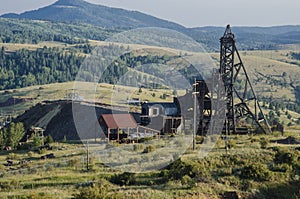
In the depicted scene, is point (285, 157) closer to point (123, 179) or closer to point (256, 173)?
point (256, 173)

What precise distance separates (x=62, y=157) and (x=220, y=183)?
12954mm

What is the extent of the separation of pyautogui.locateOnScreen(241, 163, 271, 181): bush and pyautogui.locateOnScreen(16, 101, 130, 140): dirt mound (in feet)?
86.7

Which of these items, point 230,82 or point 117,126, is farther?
point 230,82

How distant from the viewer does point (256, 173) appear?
24.0m

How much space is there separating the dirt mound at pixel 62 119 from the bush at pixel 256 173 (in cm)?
2643

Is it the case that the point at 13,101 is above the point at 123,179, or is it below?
below

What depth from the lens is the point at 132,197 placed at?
20.0 meters

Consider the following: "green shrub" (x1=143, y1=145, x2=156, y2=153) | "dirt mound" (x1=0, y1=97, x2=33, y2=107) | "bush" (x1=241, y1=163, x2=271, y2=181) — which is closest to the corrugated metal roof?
"green shrub" (x1=143, y1=145, x2=156, y2=153)

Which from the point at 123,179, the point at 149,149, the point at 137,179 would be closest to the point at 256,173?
the point at 137,179

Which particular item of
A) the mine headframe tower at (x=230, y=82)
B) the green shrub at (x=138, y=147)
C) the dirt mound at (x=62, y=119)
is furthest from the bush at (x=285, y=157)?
the dirt mound at (x=62, y=119)

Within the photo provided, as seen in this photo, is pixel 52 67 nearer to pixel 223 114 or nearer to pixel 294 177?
pixel 223 114

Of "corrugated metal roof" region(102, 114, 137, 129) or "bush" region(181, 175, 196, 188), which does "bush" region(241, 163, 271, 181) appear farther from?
"corrugated metal roof" region(102, 114, 137, 129)

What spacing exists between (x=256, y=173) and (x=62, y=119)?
44779 mm

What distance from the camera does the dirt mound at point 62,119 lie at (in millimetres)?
55416
